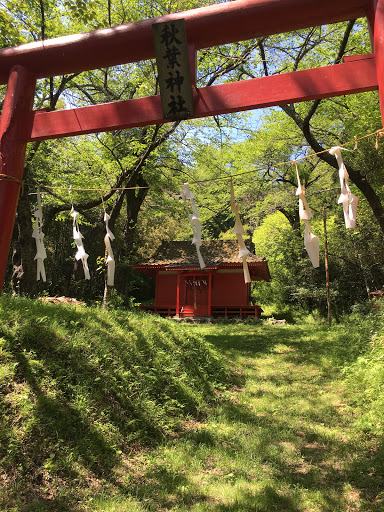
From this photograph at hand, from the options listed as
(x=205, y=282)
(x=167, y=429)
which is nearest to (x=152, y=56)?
(x=167, y=429)

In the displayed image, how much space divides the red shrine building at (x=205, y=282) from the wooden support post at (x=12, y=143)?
14712 mm

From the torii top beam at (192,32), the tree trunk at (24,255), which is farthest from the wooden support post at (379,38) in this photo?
the tree trunk at (24,255)

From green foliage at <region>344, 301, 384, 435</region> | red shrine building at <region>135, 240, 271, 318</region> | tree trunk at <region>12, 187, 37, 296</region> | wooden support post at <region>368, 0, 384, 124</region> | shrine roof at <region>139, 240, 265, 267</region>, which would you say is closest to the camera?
wooden support post at <region>368, 0, 384, 124</region>

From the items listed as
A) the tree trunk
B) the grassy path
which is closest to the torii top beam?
the grassy path

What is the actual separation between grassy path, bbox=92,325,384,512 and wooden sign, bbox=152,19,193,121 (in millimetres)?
3675

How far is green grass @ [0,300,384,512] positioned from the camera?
3.35m

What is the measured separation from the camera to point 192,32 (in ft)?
11.2

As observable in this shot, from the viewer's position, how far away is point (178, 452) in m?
4.36

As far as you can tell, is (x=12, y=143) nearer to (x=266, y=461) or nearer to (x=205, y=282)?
(x=266, y=461)

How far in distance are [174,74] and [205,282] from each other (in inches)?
641

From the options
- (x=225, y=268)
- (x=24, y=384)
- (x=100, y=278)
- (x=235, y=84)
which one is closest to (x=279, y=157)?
(x=225, y=268)

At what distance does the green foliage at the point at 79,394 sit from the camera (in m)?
3.39

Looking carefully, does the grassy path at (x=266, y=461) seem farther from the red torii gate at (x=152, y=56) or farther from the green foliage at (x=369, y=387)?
the red torii gate at (x=152, y=56)

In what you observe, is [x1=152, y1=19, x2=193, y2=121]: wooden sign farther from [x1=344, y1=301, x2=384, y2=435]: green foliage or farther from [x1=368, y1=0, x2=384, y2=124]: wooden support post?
[x1=344, y1=301, x2=384, y2=435]: green foliage
